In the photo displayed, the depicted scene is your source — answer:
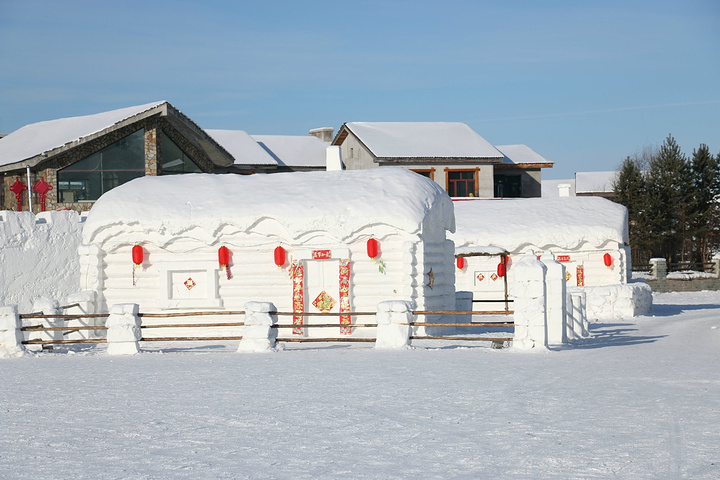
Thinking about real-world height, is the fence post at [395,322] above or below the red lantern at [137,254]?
below

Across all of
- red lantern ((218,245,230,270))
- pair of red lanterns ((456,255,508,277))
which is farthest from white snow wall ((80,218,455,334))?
pair of red lanterns ((456,255,508,277))

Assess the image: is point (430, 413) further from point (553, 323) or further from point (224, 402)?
point (553, 323)

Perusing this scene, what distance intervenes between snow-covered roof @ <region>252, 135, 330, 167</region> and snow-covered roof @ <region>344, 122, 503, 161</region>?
3.13 metres

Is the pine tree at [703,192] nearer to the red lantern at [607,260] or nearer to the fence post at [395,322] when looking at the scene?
the red lantern at [607,260]

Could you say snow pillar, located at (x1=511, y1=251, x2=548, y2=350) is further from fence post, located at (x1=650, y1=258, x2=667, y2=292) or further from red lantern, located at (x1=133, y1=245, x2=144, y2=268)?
fence post, located at (x1=650, y1=258, x2=667, y2=292)

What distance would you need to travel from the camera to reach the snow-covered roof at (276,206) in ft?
60.0

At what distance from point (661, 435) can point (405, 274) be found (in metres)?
10.6

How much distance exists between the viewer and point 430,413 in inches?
348

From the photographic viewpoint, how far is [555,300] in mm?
15234

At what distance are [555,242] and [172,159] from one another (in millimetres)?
14212

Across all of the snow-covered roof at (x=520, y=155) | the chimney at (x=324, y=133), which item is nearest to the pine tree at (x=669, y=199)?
the snow-covered roof at (x=520, y=155)

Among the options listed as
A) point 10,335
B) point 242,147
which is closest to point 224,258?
point 10,335

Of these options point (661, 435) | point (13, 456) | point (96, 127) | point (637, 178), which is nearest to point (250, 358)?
point (13, 456)

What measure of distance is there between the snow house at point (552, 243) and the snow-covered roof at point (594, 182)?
1314 inches
